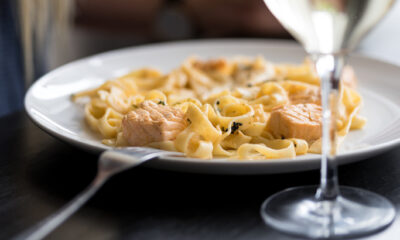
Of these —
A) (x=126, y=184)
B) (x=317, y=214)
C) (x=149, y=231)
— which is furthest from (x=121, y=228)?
Result: (x=317, y=214)

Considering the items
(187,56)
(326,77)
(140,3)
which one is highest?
(326,77)

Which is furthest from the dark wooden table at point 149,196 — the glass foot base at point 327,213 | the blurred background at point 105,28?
the blurred background at point 105,28

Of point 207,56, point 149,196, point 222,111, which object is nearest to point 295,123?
point 222,111

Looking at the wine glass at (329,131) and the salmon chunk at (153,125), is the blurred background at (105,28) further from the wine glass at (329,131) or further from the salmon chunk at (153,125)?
the wine glass at (329,131)

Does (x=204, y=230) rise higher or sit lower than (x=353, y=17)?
lower

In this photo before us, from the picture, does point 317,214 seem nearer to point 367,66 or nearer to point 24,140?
point 24,140

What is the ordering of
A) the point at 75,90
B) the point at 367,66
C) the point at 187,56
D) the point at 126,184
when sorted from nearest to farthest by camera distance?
the point at 126,184 < the point at 75,90 < the point at 367,66 < the point at 187,56
